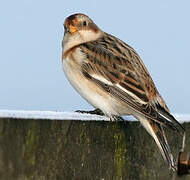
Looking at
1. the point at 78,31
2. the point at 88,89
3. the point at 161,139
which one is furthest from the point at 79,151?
the point at 78,31

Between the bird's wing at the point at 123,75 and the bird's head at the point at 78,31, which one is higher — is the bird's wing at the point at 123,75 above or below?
below

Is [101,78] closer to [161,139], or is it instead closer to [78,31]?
[78,31]

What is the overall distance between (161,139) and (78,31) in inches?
104

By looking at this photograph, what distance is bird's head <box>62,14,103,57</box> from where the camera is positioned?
26.0 ft

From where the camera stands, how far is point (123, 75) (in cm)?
708

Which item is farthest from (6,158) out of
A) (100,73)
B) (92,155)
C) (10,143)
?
(100,73)

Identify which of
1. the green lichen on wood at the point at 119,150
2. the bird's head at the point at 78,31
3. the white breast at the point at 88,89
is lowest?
the green lichen on wood at the point at 119,150

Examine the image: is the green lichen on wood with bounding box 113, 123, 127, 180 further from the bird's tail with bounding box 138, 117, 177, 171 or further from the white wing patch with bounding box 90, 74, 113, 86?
the white wing patch with bounding box 90, 74, 113, 86

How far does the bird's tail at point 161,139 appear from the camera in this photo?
5.66 m

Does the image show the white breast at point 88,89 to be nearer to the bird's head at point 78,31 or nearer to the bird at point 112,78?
the bird at point 112,78

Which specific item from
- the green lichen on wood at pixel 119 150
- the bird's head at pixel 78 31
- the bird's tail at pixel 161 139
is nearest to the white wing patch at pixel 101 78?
the bird's head at pixel 78 31

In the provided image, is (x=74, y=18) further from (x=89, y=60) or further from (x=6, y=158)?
(x=6, y=158)

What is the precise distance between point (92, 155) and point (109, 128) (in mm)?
526

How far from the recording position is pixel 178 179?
19.3 ft
